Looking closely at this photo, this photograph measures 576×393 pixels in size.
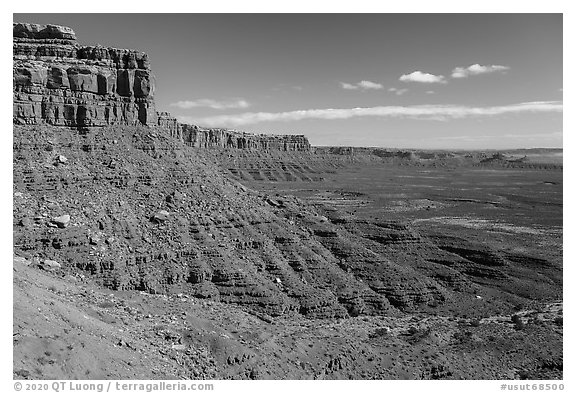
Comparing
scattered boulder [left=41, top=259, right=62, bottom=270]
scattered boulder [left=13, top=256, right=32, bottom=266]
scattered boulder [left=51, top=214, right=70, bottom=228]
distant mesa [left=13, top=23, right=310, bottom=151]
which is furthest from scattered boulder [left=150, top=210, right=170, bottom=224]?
distant mesa [left=13, top=23, right=310, bottom=151]

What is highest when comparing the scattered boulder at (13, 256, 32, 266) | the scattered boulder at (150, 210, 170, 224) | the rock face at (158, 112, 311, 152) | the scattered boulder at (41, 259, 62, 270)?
the rock face at (158, 112, 311, 152)

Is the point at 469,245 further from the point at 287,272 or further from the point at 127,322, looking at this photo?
the point at 127,322

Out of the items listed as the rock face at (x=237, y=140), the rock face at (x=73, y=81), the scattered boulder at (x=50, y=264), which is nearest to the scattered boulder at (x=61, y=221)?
the scattered boulder at (x=50, y=264)

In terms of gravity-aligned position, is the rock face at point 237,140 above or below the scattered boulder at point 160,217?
above

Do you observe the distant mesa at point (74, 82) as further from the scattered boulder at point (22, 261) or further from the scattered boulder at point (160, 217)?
the scattered boulder at point (22, 261)

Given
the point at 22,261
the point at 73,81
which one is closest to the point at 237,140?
the point at 73,81

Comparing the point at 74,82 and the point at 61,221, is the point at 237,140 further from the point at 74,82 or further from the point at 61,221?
the point at 61,221

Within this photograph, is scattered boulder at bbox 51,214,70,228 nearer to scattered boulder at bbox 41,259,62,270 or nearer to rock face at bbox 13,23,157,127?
scattered boulder at bbox 41,259,62,270
